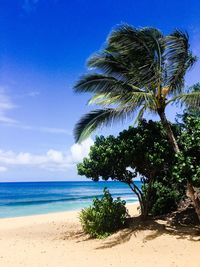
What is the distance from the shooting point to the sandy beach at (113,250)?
32.5 ft

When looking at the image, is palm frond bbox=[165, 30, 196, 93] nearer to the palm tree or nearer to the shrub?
the palm tree

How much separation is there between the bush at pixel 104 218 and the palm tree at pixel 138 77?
2829 mm

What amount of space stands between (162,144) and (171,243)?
11.8 ft

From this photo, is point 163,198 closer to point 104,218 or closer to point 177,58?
point 104,218

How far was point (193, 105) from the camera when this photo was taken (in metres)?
12.6

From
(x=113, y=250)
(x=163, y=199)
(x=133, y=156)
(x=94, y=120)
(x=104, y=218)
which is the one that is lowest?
(x=113, y=250)

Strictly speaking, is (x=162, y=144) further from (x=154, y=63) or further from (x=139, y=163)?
(x=154, y=63)

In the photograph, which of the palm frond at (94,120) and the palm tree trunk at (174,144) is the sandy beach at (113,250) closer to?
the palm tree trunk at (174,144)

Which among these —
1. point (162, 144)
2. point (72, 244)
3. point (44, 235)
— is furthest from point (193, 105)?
point (44, 235)

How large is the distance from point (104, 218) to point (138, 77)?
5.57 meters

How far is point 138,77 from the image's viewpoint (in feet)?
43.3

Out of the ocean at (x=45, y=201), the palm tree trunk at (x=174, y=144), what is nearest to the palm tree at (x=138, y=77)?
the palm tree trunk at (x=174, y=144)

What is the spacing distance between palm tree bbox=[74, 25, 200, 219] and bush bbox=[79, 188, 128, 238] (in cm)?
283

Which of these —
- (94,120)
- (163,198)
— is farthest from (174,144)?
(163,198)
